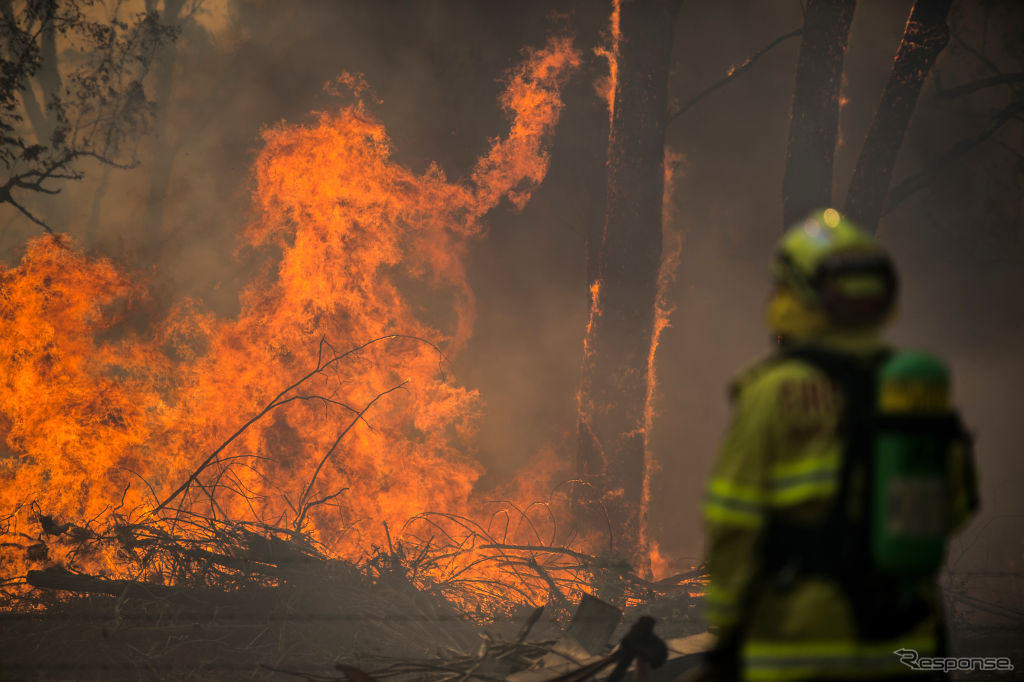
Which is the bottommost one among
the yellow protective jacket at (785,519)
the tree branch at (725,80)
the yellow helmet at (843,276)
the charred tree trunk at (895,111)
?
the yellow protective jacket at (785,519)

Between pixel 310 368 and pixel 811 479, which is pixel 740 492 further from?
pixel 310 368

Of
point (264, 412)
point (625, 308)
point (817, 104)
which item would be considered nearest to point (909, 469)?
point (264, 412)

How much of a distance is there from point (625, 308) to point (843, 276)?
6.61 metres

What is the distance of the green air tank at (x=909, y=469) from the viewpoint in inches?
64.6

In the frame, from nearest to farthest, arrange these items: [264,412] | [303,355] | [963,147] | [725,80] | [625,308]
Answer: [264,412] < [625,308] < [303,355] < [963,147] < [725,80]

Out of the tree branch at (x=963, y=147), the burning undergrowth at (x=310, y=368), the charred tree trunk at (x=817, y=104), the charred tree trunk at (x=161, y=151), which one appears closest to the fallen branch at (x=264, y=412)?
the burning undergrowth at (x=310, y=368)

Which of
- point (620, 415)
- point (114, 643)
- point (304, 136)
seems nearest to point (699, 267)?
point (620, 415)

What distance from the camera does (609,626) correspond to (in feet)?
13.7

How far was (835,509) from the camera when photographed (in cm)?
168

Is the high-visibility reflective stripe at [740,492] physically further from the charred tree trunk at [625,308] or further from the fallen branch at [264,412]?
the charred tree trunk at [625,308]

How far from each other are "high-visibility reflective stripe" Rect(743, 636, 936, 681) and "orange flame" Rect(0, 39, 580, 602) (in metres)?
6.82

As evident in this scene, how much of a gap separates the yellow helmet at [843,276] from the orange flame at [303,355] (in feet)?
22.2

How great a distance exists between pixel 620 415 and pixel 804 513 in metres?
6.70

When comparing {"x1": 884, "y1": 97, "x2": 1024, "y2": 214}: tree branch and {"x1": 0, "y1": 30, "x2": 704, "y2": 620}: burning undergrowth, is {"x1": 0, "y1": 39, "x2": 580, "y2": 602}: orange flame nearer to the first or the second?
{"x1": 0, "y1": 30, "x2": 704, "y2": 620}: burning undergrowth
